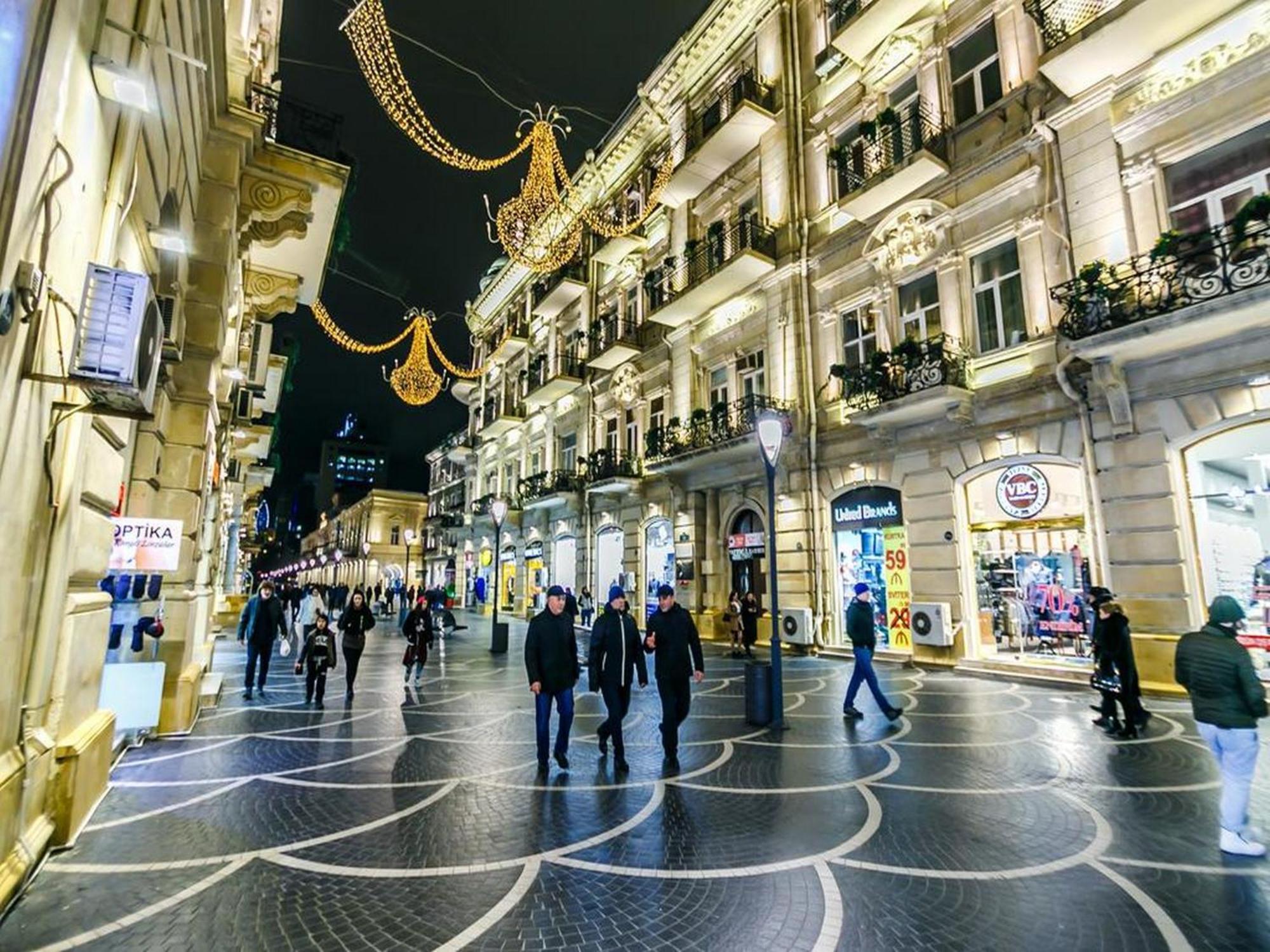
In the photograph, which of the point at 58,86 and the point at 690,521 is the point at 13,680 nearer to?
the point at 58,86

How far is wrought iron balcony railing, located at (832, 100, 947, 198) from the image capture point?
14.6 m

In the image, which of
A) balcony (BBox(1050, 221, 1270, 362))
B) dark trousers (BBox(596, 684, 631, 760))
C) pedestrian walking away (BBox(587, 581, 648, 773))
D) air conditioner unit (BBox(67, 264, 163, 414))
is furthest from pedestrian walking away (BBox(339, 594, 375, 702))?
balcony (BBox(1050, 221, 1270, 362))

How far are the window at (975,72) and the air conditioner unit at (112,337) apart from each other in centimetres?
1629

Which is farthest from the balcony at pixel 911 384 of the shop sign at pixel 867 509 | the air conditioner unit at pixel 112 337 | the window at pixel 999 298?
the air conditioner unit at pixel 112 337

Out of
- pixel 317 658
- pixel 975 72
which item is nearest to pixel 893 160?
pixel 975 72

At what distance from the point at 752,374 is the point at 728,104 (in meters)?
8.54

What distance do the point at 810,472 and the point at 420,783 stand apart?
13026mm

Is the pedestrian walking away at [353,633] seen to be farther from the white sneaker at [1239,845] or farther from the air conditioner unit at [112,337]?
the white sneaker at [1239,845]

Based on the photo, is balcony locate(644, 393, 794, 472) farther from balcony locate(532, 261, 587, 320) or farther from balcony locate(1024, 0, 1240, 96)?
balcony locate(532, 261, 587, 320)

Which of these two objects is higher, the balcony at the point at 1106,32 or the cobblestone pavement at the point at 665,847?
the balcony at the point at 1106,32

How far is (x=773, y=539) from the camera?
8.14 metres

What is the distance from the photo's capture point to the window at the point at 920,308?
583 inches

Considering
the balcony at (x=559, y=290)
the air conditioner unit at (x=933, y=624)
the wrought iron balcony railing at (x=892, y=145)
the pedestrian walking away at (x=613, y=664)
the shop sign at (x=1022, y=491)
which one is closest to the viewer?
the pedestrian walking away at (x=613, y=664)

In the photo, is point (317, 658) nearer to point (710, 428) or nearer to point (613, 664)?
point (613, 664)
